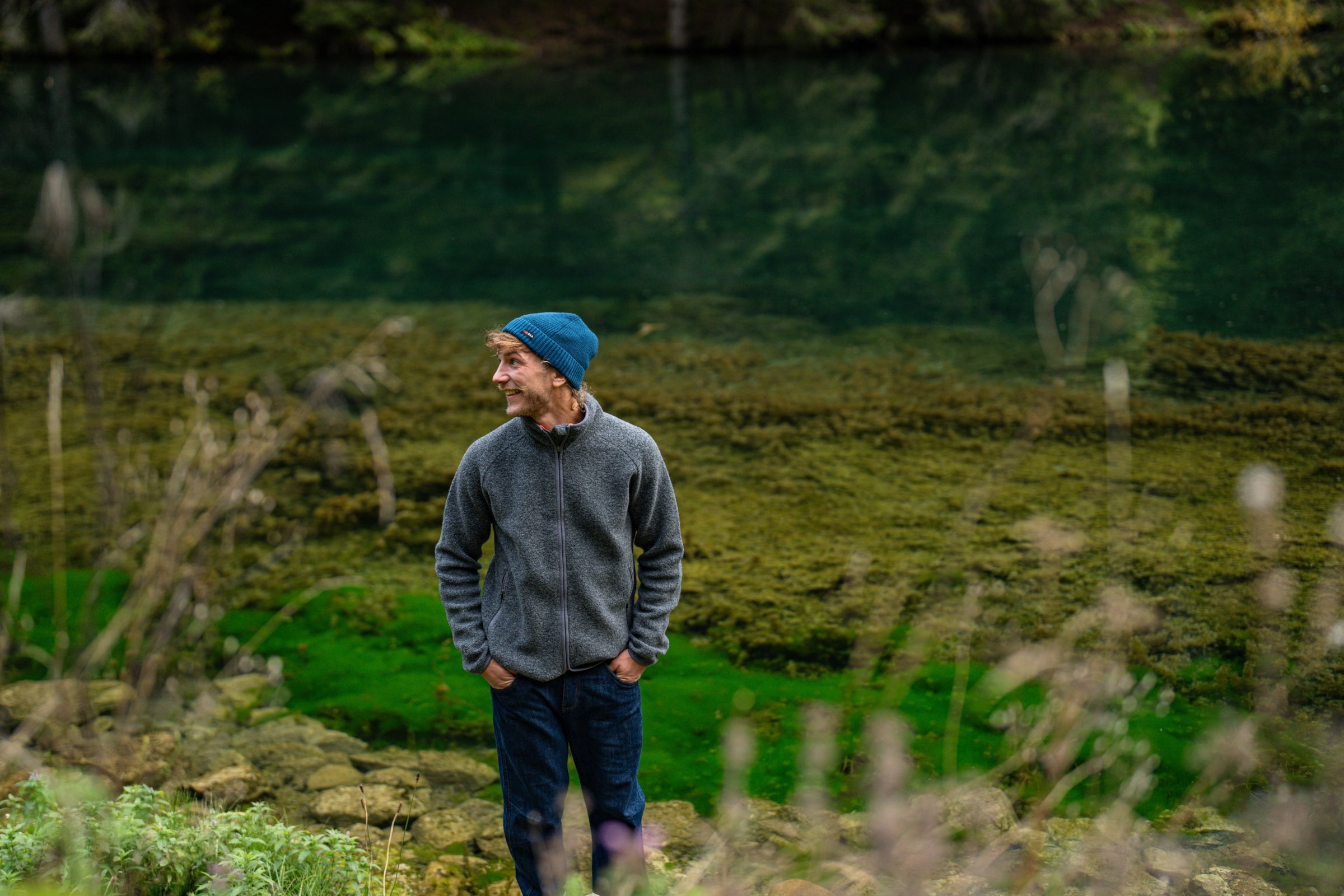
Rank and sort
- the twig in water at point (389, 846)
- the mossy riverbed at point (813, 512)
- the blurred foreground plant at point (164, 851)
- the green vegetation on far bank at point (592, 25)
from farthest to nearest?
the green vegetation on far bank at point (592, 25)
the mossy riverbed at point (813, 512)
the twig in water at point (389, 846)
the blurred foreground plant at point (164, 851)

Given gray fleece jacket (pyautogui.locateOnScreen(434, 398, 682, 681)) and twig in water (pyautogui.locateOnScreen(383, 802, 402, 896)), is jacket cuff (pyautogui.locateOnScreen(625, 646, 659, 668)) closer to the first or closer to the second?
gray fleece jacket (pyautogui.locateOnScreen(434, 398, 682, 681))

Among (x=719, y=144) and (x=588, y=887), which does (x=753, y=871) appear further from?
(x=719, y=144)

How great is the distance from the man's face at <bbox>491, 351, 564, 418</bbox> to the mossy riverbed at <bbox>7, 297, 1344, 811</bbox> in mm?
1079

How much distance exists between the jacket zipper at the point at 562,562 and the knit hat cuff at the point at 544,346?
0.16 metres

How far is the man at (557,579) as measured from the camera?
252 centimetres

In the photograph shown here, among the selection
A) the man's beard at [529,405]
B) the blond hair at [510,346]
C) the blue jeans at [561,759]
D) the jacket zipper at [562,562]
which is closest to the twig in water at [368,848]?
the blue jeans at [561,759]

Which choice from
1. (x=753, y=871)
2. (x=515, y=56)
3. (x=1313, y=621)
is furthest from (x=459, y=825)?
(x=515, y=56)

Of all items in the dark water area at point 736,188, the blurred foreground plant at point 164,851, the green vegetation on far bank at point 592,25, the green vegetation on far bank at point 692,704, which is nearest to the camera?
the blurred foreground plant at point 164,851

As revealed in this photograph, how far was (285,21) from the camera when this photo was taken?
3284cm

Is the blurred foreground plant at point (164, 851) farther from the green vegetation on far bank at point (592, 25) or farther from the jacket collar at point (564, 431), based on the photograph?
the green vegetation on far bank at point (592, 25)

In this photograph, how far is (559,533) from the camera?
8.32 ft

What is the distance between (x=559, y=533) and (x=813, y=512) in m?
3.67

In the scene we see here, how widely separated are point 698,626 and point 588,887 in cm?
193

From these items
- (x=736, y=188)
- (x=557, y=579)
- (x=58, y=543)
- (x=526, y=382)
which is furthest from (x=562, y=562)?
(x=736, y=188)
